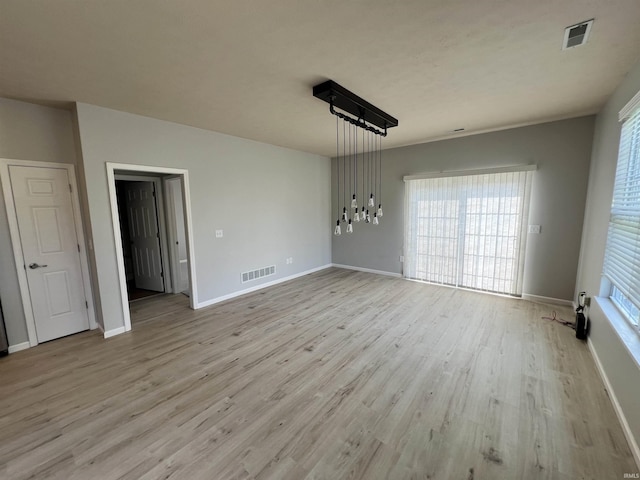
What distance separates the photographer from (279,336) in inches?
128

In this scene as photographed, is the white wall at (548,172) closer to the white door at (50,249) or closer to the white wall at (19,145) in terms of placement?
the white wall at (19,145)

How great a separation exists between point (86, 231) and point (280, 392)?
322 centimetres

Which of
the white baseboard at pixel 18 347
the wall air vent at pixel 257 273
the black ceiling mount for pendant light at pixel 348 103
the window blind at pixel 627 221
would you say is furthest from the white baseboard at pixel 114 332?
the window blind at pixel 627 221

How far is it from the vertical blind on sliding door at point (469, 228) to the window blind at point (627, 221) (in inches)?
66.4

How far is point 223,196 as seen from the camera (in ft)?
14.3

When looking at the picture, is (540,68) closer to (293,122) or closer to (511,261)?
(293,122)

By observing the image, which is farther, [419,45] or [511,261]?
[511,261]

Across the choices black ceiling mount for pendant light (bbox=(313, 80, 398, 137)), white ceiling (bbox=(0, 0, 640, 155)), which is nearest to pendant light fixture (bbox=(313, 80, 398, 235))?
black ceiling mount for pendant light (bbox=(313, 80, 398, 137))

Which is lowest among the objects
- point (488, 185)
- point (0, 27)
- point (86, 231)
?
point (86, 231)

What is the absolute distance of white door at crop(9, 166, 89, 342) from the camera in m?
2.99

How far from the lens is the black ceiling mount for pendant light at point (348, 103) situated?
8.37 feet

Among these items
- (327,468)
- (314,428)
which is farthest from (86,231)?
(327,468)

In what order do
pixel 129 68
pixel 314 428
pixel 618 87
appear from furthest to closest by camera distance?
pixel 618 87 < pixel 129 68 < pixel 314 428

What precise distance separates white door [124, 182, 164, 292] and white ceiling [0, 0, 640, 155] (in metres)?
2.07
